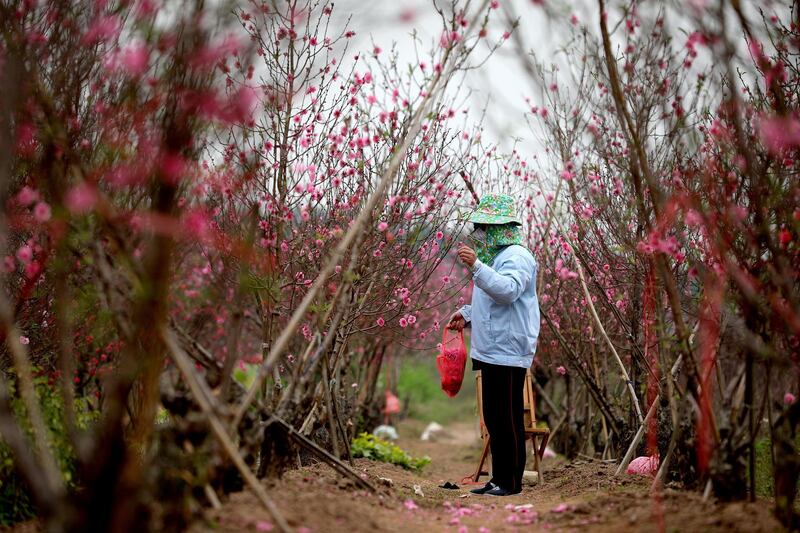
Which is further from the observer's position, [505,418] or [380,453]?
[380,453]

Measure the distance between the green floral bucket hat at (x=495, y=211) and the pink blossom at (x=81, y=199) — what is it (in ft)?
10.1

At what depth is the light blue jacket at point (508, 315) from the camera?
548 centimetres

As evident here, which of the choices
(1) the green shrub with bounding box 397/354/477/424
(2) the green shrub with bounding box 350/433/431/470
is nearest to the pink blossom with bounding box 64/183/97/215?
(2) the green shrub with bounding box 350/433/431/470

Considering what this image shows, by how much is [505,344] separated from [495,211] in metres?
0.97

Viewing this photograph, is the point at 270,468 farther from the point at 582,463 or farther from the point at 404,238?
the point at 582,463

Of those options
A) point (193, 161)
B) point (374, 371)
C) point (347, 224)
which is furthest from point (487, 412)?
point (374, 371)

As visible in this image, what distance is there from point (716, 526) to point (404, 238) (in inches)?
145

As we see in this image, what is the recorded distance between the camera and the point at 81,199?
3166 millimetres

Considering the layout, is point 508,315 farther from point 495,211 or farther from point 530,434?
point 530,434

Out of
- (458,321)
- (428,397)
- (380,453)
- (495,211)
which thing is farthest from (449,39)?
(428,397)

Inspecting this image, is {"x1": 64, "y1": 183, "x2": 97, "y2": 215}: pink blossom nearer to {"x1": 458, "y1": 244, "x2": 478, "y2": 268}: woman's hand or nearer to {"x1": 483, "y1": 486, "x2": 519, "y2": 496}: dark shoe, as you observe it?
A: {"x1": 458, "y1": 244, "x2": 478, "y2": 268}: woman's hand

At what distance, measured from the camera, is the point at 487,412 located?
563 centimetres

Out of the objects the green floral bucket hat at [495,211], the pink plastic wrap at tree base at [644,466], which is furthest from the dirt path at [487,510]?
the green floral bucket hat at [495,211]

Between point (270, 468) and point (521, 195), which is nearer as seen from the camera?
point (270, 468)
